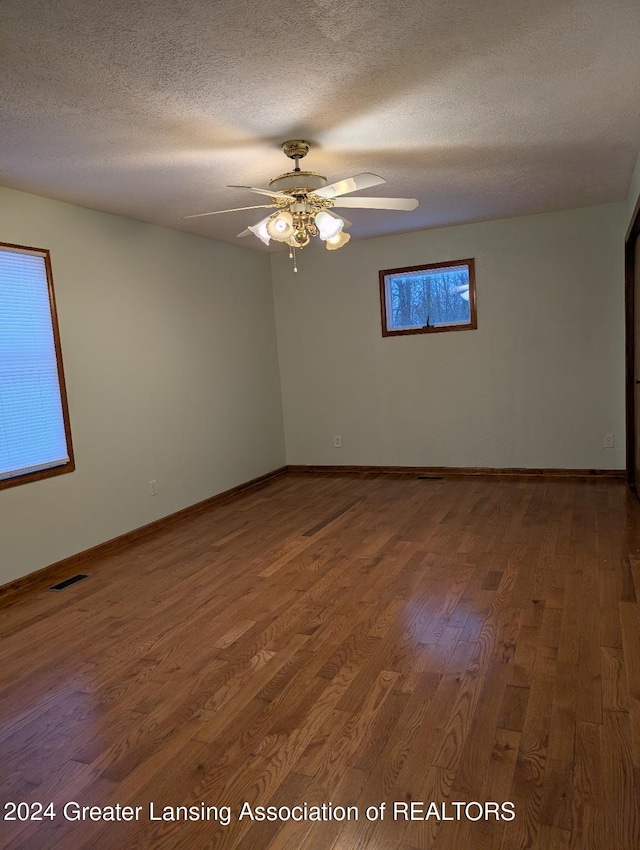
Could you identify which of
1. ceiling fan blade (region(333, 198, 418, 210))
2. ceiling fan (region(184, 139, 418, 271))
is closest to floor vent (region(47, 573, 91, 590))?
ceiling fan (region(184, 139, 418, 271))

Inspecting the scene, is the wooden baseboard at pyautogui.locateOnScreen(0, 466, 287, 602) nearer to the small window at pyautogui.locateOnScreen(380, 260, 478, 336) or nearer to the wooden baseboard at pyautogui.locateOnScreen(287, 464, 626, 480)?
the wooden baseboard at pyautogui.locateOnScreen(287, 464, 626, 480)

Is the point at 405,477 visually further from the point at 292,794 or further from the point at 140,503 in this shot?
the point at 292,794

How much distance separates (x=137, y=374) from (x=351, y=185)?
244 cm

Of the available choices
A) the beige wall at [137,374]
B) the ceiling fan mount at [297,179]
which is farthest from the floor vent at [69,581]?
the ceiling fan mount at [297,179]

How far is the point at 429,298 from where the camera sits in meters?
5.90

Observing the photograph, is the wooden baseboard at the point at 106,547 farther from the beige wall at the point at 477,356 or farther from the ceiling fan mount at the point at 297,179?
the ceiling fan mount at the point at 297,179

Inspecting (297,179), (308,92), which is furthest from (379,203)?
(308,92)

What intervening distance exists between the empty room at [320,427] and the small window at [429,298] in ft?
0.10

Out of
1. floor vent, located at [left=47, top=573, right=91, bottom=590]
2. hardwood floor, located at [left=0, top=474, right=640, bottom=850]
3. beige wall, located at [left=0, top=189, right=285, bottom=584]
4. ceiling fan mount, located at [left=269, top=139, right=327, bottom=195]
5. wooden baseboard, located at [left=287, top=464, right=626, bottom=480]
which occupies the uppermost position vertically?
ceiling fan mount, located at [left=269, top=139, right=327, bottom=195]

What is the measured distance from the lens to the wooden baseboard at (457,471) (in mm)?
5430

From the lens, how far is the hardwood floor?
1.63 meters

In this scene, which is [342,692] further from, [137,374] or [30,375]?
[137,374]

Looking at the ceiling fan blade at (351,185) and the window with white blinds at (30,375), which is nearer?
the ceiling fan blade at (351,185)

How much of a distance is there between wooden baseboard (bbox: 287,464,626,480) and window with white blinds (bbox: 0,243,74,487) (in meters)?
3.13
